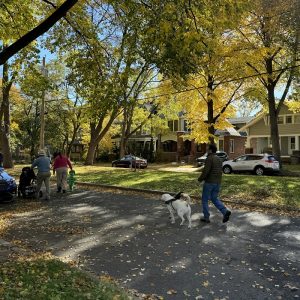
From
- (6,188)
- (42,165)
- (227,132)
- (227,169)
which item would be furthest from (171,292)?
(227,132)

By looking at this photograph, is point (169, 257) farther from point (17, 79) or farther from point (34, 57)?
point (17, 79)

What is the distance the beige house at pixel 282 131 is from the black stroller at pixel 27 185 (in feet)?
116

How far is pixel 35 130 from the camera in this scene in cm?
5312

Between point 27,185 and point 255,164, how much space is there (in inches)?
727

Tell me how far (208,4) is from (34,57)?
736cm

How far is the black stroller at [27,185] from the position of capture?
14.4m

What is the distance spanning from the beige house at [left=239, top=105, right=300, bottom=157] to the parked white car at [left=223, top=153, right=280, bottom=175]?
1717cm

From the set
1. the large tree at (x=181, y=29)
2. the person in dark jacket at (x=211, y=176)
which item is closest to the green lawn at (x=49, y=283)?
the person in dark jacket at (x=211, y=176)

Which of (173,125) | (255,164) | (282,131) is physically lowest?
(255,164)

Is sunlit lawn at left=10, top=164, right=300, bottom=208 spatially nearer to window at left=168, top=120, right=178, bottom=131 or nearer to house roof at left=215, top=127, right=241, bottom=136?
house roof at left=215, top=127, right=241, bottom=136

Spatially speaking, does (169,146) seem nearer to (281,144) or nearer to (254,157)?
(281,144)

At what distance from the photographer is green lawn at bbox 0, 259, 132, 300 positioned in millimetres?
4684

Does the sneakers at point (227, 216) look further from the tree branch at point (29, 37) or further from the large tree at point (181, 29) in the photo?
the tree branch at point (29, 37)

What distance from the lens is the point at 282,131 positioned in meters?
46.6
